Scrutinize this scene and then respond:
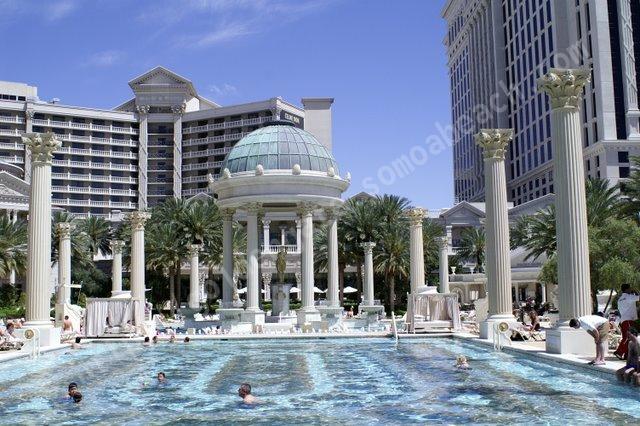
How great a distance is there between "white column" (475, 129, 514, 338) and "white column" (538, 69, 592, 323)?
210 inches

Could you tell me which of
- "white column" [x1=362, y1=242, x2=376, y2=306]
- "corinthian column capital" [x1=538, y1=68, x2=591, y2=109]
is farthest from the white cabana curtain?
"white column" [x1=362, y1=242, x2=376, y2=306]

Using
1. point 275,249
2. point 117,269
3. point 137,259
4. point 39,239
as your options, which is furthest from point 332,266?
point 275,249

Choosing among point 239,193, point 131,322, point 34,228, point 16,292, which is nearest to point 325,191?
point 239,193

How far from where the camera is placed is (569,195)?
19422 mm

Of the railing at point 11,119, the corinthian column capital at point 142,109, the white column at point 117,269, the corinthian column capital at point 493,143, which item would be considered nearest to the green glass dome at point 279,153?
the white column at point 117,269

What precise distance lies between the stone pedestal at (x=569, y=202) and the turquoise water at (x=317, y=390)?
1.87m

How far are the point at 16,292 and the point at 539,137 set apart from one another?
7477cm

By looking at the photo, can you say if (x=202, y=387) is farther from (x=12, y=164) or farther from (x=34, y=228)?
(x=12, y=164)

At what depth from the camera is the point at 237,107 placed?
121625 millimetres

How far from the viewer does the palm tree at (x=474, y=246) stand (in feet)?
251

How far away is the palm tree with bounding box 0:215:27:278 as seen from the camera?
2259 inches

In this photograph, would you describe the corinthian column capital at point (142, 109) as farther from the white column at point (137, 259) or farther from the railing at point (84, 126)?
the white column at point (137, 259)

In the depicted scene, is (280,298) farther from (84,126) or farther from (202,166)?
(84,126)

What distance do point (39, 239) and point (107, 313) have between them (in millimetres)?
8500
